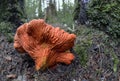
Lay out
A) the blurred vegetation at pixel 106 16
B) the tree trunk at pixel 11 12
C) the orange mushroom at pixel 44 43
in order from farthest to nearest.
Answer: the tree trunk at pixel 11 12
the blurred vegetation at pixel 106 16
the orange mushroom at pixel 44 43

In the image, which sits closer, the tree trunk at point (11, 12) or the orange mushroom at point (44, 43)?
the orange mushroom at point (44, 43)

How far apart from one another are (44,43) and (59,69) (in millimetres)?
456

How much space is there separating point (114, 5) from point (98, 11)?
12.3 inches

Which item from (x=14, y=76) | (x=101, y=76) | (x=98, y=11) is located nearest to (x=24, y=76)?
(x=14, y=76)

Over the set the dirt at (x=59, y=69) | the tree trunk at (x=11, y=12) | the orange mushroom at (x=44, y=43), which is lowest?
the dirt at (x=59, y=69)

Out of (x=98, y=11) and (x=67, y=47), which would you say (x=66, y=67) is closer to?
(x=67, y=47)

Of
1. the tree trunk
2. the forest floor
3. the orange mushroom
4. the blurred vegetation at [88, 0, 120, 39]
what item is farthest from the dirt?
the tree trunk

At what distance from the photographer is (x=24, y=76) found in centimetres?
399

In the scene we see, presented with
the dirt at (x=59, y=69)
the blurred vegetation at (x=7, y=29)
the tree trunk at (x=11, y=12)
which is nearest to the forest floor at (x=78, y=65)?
the dirt at (x=59, y=69)

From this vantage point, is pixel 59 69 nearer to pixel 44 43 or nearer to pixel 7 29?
pixel 44 43

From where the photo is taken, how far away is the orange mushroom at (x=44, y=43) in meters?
3.92

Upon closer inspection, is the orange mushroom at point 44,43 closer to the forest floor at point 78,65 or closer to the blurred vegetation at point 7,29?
the forest floor at point 78,65

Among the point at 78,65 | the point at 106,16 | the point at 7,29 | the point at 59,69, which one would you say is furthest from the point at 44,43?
the point at 106,16

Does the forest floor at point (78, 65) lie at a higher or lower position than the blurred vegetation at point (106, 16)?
lower
